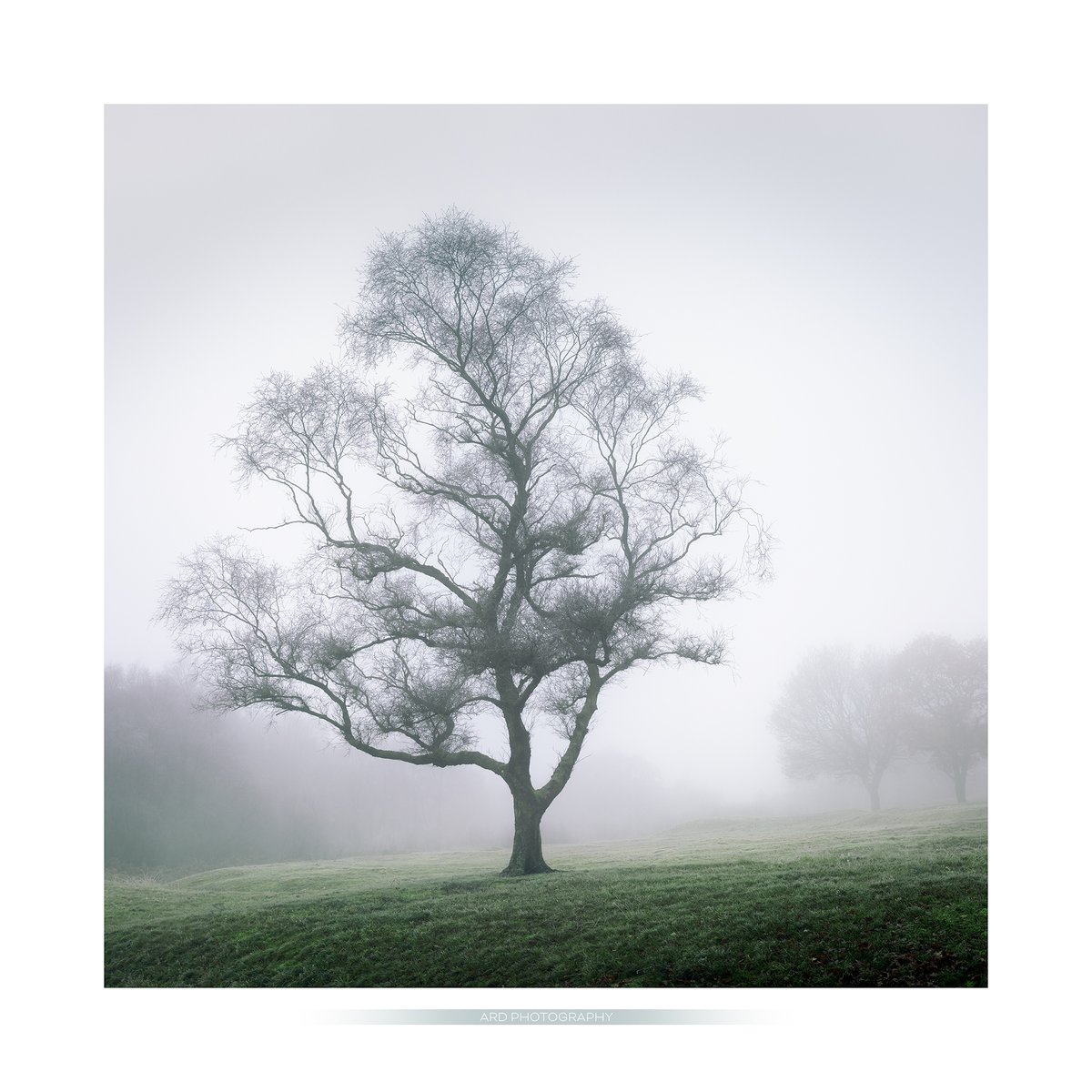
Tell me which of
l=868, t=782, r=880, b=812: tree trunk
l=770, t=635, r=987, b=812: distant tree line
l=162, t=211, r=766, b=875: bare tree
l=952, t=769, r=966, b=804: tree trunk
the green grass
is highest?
l=162, t=211, r=766, b=875: bare tree

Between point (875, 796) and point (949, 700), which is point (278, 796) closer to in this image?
point (875, 796)

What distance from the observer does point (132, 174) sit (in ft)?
35.8

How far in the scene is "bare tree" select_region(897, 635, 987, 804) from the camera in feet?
41.9

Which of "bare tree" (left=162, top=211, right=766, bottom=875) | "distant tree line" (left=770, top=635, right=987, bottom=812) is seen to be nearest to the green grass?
"distant tree line" (left=770, top=635, right=987, bottom=812)

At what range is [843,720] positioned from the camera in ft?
54.0

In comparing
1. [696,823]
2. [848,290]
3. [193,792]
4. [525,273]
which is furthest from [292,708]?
[848,290]

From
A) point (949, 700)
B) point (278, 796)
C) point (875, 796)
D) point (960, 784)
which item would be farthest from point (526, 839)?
point (875, 796)

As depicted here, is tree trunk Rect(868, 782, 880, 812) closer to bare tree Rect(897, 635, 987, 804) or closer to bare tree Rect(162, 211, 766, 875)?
bare tree Rect(897, 635, 987, 804)

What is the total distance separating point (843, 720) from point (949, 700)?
285cm

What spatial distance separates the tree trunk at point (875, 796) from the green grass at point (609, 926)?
4.25 metres

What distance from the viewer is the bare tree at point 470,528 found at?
38.4ft

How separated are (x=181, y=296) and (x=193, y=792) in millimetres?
8969

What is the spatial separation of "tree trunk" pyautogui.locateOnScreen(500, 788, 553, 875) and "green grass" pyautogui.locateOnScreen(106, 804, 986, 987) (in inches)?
19.1
